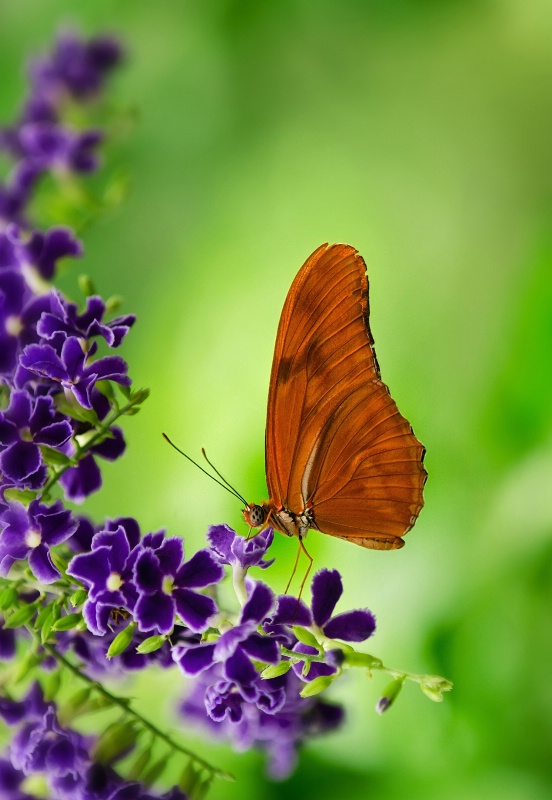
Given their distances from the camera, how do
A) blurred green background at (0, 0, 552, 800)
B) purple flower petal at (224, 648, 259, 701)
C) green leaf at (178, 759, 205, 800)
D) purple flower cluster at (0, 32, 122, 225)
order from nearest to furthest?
1. purple flower petal at (224, 648, 259, 701)
2. green leaf at (178, 759, 205, 800)
3. blurred green background at (0, 0, 552, 800)
4. purple flower cluster at (0, 32, 122, 225)

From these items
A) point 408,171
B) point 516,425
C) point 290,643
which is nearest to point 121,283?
point 408,171

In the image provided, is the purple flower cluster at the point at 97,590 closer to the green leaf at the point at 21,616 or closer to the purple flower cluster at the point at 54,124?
the green leaf at the point at 21,616

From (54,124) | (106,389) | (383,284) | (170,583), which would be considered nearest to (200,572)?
(170,583)

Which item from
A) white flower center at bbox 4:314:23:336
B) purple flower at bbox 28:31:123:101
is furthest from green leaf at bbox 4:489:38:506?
purple flower at bbox 28:31:123:101

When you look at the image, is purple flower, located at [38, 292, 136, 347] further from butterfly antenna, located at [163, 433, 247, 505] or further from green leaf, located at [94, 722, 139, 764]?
green leaf, located at [94, 722, 139, 764]

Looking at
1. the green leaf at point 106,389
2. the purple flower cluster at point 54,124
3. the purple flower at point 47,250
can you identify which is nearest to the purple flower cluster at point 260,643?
the green leaf at point 106,389

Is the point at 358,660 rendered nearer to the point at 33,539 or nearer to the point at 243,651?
the point at 243,651
